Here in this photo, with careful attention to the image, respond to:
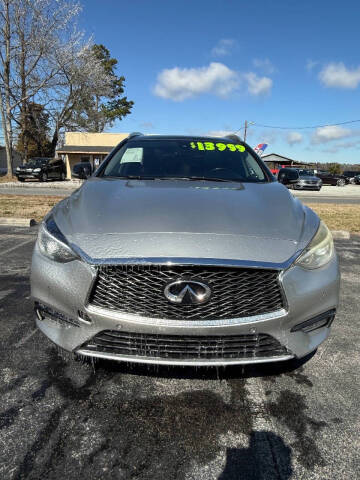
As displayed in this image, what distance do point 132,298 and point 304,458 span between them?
3.50 ft

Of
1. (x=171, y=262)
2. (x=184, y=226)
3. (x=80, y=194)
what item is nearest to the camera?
(x=171, y=262)

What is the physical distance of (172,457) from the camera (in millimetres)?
1506

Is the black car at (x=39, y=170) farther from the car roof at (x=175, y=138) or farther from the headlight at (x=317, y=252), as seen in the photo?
the headlight at (x=317, y=252)

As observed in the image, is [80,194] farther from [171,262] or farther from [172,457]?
[172,457]

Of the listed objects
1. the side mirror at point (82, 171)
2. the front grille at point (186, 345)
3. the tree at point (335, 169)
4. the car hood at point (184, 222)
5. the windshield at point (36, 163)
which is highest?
the tree at point (335, 169)

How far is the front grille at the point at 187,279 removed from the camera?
1.66 metres

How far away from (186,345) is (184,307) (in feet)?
0.64

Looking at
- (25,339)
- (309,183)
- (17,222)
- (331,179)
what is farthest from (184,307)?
(331,179)

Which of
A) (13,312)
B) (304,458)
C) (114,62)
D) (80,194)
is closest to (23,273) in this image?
(13,312)

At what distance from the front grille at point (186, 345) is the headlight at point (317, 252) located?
44cm

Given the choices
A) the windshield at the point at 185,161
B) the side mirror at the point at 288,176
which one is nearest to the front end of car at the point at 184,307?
the windshield at the point at 185,161

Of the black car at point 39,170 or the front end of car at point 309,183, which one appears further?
the front end of car at point 309,183

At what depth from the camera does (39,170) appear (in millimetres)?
22953

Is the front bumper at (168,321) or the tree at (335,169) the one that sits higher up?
the tree at (335,169)
